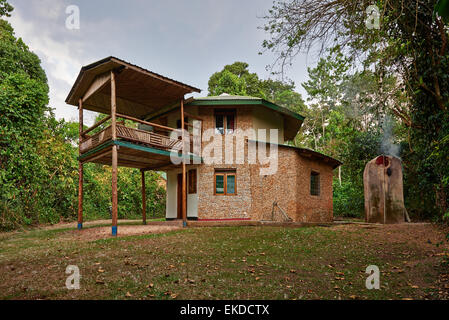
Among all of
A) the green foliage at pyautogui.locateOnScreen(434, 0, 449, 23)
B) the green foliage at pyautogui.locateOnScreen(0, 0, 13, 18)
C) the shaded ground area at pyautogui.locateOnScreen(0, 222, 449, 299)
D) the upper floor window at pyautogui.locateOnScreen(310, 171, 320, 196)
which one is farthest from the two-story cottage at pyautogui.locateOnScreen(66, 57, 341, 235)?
the green foliage at pyautogui.locateOnScreen(0, 0, 13, 18)

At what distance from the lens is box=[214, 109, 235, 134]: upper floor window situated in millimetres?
15273

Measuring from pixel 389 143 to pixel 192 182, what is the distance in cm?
1290

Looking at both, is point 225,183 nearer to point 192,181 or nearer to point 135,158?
point 192,181

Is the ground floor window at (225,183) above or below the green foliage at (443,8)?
below

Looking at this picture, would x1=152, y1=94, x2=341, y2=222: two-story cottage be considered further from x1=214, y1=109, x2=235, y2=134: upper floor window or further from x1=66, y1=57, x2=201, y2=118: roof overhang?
x1=66, y1=57, x2=201, y2=118: roof overhang

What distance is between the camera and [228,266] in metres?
5.82

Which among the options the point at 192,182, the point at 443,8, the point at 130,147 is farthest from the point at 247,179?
the point at 443,8

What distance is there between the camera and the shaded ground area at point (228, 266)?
171 inches

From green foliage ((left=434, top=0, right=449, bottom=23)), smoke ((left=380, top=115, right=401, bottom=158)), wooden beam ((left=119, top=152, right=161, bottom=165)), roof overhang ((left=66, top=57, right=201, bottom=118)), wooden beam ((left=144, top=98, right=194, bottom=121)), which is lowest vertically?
wooden beam ((left=119, top=152, right=161, bottom=165))

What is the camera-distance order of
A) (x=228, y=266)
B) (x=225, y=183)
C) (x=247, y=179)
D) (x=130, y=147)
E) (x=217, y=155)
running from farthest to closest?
(x=217, y=155) → (x=225, y=183) → (x=247, y=179) → (x=130, y=147) → (x=228, y=266)

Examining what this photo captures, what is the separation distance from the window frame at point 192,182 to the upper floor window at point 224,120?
2.59 meters

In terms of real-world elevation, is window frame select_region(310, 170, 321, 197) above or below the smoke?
below

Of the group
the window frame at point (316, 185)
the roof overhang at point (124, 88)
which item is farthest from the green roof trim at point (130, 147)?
the window frame at point (316, 185)

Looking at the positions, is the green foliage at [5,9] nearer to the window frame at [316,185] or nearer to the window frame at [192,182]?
the window frame at [192,182]
